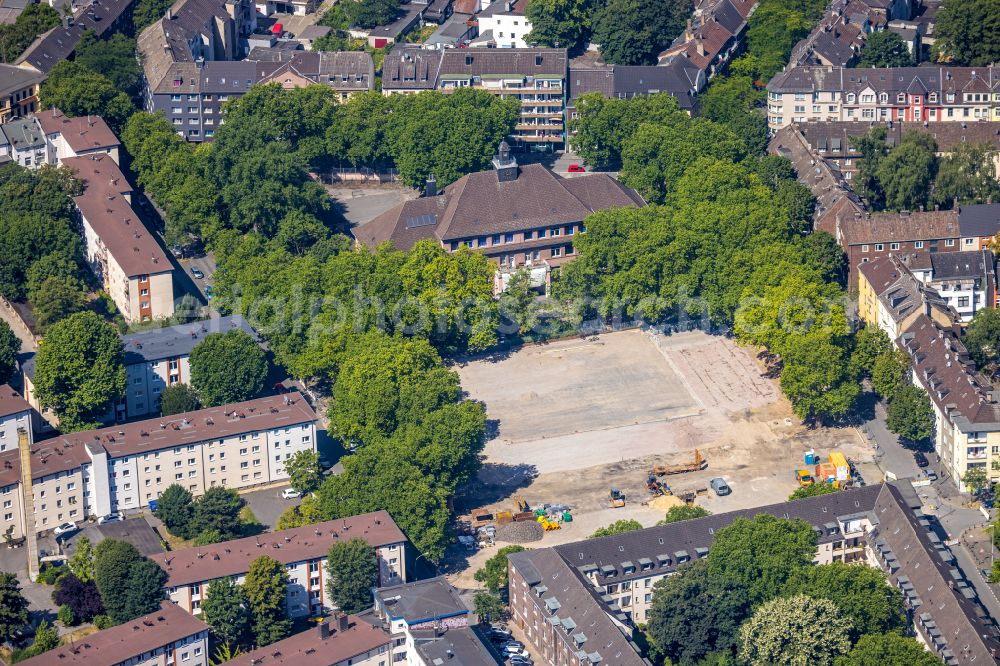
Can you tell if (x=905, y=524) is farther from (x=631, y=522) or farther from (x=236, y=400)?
(x=236, y=400)

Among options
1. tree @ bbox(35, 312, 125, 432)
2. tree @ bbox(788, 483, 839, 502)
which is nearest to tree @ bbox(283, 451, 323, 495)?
tree @ bbox(35, 312, 125, 432)

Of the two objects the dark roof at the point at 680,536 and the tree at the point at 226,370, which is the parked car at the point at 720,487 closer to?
the dark roof at the point at 680,536

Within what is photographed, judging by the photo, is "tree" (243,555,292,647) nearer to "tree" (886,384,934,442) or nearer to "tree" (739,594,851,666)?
"tree" (739,594,851,666)

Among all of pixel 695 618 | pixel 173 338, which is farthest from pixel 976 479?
pixel 173 338

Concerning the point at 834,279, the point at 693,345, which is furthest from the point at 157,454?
the point at 834,279

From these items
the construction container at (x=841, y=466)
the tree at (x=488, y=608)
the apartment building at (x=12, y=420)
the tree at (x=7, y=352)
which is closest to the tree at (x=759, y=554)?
the tree at (x=488, y=608)
